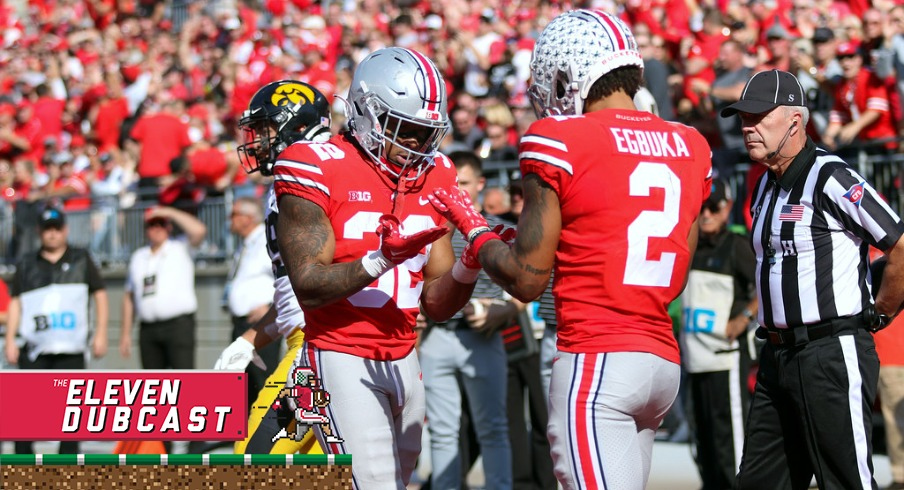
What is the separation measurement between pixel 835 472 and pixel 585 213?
1.86m

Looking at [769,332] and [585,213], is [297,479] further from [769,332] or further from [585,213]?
[769,332]

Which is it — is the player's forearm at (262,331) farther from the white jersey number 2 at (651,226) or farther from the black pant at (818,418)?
the white jersey number 2 at (651,226)

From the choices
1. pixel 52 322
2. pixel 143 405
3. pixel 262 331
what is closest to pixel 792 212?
pixel 262 331

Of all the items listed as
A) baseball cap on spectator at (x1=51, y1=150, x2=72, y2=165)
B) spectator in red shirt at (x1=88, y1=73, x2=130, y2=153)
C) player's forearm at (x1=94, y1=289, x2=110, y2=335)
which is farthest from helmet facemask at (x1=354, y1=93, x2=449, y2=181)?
baseball cap on spectator at (x1=51, y1=150, x2=72, y2=165)

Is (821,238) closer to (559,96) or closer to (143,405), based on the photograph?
(559,96)

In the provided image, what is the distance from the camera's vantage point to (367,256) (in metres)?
3.95

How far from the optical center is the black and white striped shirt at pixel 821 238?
4.87 meters

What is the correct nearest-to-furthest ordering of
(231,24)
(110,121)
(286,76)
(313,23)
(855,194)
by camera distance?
(855,194) < (286,76) < (313,23) < (110,121) < (231,24)

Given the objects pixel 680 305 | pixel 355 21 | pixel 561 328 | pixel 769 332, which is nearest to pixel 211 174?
pixel 355 21

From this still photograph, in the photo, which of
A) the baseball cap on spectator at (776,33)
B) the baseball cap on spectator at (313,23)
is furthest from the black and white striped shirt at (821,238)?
→ the baseball cap on spectator at (313,23)

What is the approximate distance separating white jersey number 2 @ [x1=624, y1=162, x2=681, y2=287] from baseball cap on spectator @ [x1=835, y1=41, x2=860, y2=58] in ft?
22.0

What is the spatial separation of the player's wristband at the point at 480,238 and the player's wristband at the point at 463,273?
0.85 ft

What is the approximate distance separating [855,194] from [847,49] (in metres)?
5.60

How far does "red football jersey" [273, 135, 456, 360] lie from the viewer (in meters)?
4.17
